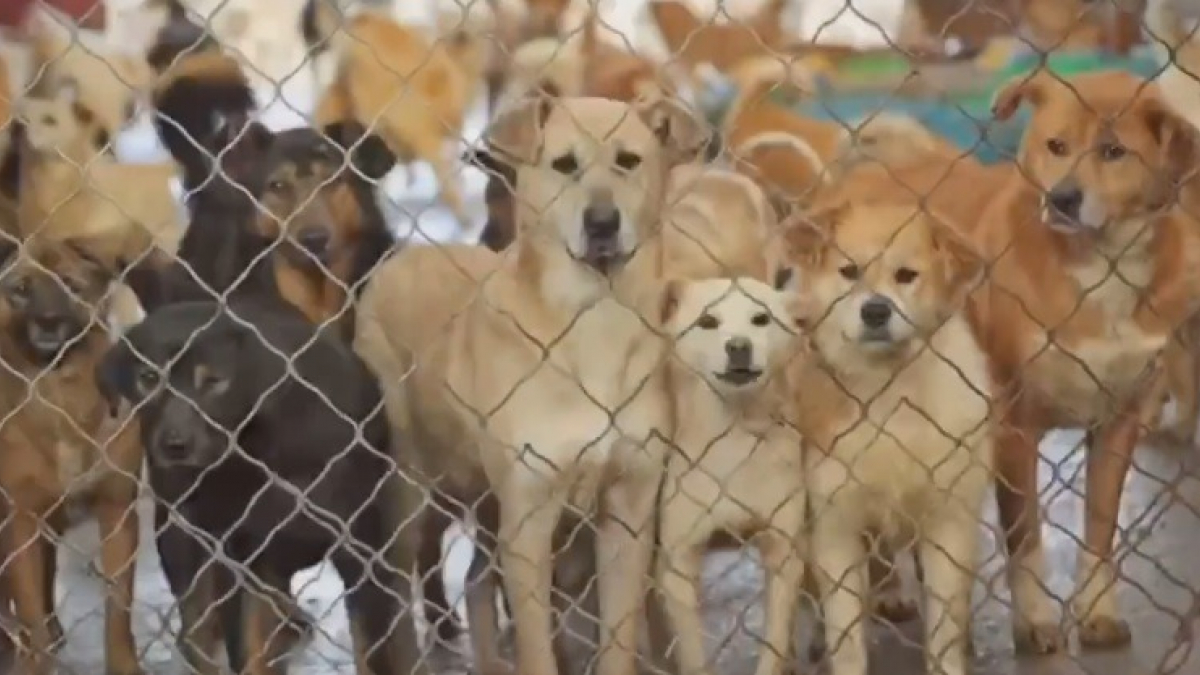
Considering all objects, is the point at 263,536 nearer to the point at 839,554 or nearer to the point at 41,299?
the point at 41,299

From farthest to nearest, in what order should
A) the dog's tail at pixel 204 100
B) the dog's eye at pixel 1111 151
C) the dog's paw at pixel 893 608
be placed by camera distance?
the dog's paw at pixel 893 608
the dog's tail at pixel 204 100
the dog's eye at pixel 1111 151

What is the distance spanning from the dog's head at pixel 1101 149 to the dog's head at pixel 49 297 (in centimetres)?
55

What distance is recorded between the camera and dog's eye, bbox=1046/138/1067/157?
1062 mm

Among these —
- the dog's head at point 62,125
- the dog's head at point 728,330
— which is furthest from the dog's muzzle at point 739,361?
the dog's head at point 62,125

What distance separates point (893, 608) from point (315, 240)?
19.4 inches

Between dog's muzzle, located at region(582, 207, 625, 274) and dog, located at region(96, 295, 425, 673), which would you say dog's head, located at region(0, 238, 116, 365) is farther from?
dog's muzzle, located at region(582, 207, 625, 274)

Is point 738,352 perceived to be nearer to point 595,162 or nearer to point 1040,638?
point 595,162

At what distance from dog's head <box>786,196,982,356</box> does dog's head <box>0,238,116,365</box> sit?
42 cm

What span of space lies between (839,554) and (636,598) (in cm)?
13

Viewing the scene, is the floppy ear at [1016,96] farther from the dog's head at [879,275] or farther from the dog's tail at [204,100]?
the dog's tail at [204,100]

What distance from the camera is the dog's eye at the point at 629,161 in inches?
37.3

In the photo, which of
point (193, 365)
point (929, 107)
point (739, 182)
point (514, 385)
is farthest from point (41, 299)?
point (929, 107)

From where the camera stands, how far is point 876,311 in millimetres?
1004

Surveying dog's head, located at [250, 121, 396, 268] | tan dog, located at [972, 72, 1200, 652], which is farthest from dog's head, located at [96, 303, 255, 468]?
tan dog, located at [972, 72, 1200, 652]
